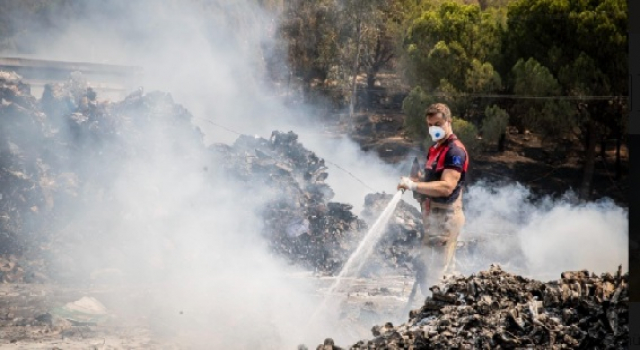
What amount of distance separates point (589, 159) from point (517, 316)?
14818mm

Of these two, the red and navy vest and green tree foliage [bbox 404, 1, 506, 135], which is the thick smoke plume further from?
green tree foliage [bbox 404, 1, 506, 135]

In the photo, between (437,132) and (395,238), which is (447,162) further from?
(395,238)

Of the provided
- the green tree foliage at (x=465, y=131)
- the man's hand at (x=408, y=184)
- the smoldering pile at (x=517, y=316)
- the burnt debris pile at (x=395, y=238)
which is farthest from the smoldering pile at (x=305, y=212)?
the green tree foliage at (x=465, y=131)

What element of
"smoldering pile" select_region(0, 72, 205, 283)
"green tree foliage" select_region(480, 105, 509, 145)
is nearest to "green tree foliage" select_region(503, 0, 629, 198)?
"green tree foliage" select_region(480, 105, 509, 145)

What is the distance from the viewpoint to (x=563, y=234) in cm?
1388

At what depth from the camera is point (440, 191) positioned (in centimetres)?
596

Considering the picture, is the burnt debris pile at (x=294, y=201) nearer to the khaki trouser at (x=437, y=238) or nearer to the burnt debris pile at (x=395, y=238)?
the burnt debris pile at (x=395, y=238)

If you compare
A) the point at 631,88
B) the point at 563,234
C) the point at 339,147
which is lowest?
the point at 631,88

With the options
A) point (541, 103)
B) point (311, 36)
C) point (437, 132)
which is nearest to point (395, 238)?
point (437, 132)

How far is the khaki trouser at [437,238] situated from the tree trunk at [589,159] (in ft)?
43.4

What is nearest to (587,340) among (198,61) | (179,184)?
(179,184)

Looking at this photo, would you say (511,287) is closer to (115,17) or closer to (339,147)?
(339,147)

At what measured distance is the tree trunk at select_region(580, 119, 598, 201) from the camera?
18.7m

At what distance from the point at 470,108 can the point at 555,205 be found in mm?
3660
